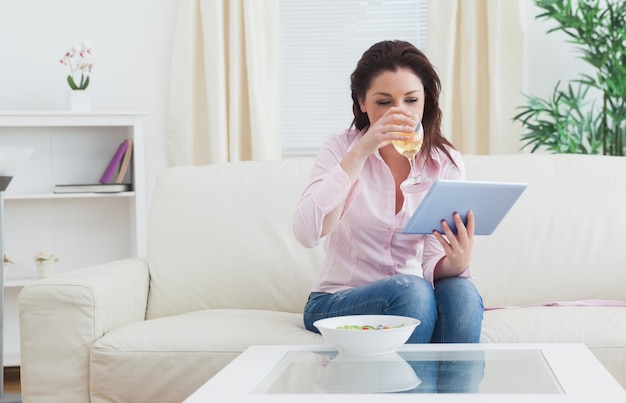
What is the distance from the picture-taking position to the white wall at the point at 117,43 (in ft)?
13.3

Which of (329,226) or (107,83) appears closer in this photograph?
(329,226)

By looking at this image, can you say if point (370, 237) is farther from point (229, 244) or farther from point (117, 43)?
point (117, 43)

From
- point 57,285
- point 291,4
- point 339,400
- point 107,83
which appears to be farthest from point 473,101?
point 339,400

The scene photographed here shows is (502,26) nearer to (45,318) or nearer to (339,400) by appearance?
(45,318)

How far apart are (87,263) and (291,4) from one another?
5.14 ft

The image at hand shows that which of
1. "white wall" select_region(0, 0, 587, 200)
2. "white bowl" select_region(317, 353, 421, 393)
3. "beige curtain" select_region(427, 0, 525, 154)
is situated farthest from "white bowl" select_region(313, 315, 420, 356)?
"white wall" select_region(0, 0, 587, 200)

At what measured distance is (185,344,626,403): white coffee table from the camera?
1.31 meters

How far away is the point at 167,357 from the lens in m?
2.14

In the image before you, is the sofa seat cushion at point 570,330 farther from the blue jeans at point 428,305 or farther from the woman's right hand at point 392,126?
the woman's right hand at point 392,126

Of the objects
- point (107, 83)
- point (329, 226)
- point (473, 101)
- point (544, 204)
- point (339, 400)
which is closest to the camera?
point (339, 400)

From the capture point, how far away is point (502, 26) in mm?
3842

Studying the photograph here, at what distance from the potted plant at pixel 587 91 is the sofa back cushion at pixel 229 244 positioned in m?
1.27

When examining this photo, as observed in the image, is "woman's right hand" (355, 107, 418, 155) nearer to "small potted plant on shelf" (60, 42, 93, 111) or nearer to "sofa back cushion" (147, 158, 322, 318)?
"sofa back cushion" (147, 158, 322, 318)

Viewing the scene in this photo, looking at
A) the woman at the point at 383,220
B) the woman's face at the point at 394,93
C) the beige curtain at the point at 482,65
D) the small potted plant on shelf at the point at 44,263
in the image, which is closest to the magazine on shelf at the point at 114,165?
the small potted plant on shelf at the point at 44,263
